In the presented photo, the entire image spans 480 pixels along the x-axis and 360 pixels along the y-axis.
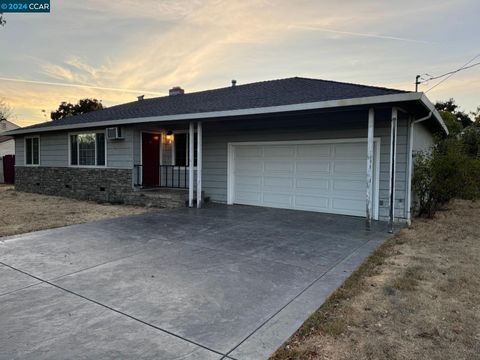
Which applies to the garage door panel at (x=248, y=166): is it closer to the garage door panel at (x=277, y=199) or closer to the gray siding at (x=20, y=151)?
the garage door panel at (x=277, y=199)

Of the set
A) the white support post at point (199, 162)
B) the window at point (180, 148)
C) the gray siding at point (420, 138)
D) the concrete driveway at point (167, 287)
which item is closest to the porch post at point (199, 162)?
the white support post at point (199, 162)

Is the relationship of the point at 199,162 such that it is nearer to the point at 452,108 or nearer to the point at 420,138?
the point at 420,138

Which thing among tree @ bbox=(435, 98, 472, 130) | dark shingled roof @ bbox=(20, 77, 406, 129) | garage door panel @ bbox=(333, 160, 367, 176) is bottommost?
garage door panel @ bbox=(333, 160, 367, 176)

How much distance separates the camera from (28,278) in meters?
3.85

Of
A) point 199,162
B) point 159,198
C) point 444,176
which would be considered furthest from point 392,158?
point 159,198

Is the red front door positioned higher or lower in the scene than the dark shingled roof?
lower

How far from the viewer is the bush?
24.8ft

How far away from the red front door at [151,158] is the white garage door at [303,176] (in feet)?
10.4

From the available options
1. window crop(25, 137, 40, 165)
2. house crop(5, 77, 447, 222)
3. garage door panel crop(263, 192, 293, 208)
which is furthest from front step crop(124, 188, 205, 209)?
window crop(25, 137, 40, 165)

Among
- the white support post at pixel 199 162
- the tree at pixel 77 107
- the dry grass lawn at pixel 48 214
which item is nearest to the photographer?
the dry grass lawn at pixel 48 214

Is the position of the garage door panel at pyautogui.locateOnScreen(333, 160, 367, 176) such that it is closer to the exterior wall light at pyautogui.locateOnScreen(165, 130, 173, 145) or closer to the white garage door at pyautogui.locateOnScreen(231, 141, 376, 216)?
the white garage door at pyautogui.locateOnScreen(231, 141, 376, 216)

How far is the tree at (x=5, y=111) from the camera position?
33909 millimetres

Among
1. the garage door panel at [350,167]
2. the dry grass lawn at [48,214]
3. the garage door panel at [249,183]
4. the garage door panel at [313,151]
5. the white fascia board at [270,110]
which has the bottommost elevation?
the dry grass lawn at [48,214]

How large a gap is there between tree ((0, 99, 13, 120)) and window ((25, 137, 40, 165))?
24.1m
